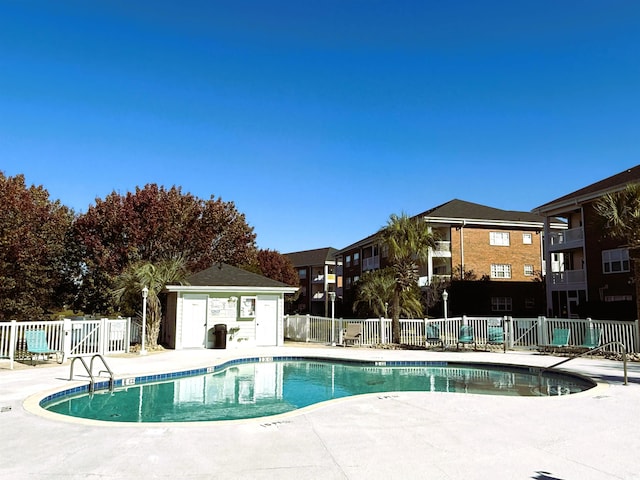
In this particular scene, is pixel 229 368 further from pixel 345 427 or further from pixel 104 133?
pixel 104 133

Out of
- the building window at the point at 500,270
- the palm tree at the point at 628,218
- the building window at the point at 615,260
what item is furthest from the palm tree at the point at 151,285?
the building window at the point at 500,270

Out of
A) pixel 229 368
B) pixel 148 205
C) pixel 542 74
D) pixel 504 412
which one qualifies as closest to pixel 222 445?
pixel 504 412

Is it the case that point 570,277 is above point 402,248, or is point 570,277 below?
below

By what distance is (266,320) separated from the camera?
22625 millimetres

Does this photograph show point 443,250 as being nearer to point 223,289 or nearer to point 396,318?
point 396,318

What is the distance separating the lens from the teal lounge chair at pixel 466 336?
20906mm

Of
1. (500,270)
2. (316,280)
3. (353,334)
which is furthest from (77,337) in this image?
(316,280)

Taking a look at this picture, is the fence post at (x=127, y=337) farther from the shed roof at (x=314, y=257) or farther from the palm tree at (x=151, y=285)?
the shed roof at (x=314, y=257)

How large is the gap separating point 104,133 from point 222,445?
18884 millimetres

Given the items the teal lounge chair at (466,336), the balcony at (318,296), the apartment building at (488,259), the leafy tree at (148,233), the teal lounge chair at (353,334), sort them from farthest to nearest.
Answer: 1. the balcony at (318,296)
2. the apartment building at (488,259)
3. the leafy tree at (148,233)
4. the teal lounge chair at (353,334)
5. the teal lounge chair at (466,336)

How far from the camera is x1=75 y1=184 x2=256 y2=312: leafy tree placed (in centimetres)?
2855

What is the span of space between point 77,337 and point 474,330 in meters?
16.7

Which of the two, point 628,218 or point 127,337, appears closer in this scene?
point 628,218

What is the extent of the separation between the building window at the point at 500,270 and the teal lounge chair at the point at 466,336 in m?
15.5
